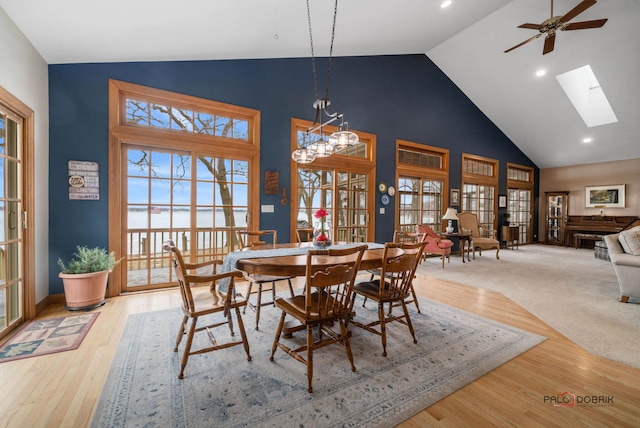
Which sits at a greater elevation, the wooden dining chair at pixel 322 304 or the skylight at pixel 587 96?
the skylight at pixel 587 96

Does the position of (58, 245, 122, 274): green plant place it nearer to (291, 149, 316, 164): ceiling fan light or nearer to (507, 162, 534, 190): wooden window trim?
(291, 149, 316, 164): ceiling fan light

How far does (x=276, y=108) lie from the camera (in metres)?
4.48

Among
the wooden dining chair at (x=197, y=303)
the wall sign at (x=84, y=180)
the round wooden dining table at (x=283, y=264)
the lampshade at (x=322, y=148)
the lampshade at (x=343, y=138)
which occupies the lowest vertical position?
the wooden dining chair at (x=197, y=303)

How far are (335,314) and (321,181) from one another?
11.2 ft

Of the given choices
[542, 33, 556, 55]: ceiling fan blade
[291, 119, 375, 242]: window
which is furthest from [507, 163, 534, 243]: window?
[291, 119, 375, 242]: window

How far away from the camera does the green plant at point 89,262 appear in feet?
9.67

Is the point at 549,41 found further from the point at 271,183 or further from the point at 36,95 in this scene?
the point at 36,95

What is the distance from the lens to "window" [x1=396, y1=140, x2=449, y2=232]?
6.20 metres

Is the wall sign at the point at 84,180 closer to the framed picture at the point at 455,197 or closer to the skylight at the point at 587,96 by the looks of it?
the framed picture at the point at 455,197

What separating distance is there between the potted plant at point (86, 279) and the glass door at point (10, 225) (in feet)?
1.14

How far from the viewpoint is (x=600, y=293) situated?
3.75 metres

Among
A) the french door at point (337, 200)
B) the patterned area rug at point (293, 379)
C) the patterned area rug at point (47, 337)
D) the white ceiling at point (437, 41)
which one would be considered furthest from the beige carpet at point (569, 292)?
the patterned area rug at point (47, 337)

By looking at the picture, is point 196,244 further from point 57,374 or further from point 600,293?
point 600,293

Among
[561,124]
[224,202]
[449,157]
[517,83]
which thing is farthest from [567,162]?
[224,202]
